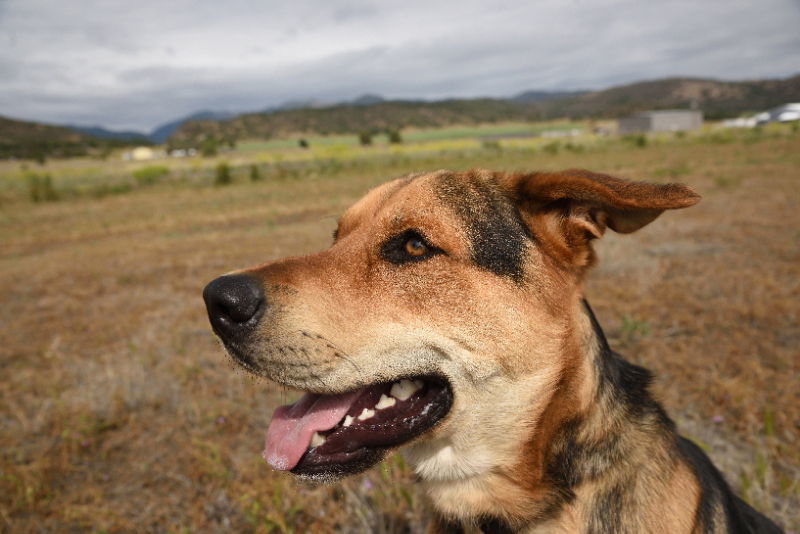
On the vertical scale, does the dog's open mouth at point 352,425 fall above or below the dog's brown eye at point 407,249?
below

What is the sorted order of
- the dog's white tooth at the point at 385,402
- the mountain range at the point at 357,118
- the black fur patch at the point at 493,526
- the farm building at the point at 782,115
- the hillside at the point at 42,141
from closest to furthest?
1. the black fur patch at the point at 493,526
2. the dog's white tooth at the point at 385,402
3. the hillside at the point at 42,141
4. the farm building at the point at 782,115
5. the mountain range at the point at 357,118

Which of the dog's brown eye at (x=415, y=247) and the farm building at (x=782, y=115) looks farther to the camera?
the farm building at (x=782, y=115)

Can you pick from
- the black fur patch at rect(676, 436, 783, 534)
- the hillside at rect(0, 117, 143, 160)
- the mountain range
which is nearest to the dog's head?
the black fur patch at rect(676, 436, 783, 534)

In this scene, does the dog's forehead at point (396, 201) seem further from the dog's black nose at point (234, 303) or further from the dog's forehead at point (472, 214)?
the dog's black nose at point (234, 303)

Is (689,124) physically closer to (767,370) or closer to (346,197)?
(346,197)

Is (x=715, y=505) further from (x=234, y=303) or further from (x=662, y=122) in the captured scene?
(x=662, y=122)

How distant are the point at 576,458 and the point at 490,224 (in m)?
1.10

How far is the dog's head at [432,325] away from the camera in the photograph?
2.01m

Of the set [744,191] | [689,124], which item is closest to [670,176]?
[744,191]

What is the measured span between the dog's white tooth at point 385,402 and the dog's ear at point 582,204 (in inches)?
40.8

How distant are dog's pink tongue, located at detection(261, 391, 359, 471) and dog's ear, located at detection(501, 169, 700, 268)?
122 centimetres

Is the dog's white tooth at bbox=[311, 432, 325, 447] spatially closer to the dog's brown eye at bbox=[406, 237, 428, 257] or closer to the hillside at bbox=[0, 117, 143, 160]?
the dog's brown eye at bbox=[406, 237, 428, 257]

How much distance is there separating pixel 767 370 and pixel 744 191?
A: 13.7m

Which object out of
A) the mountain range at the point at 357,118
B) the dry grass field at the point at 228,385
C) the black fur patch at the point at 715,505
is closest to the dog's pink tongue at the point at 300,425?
the dry grass field at the point at 228,385
